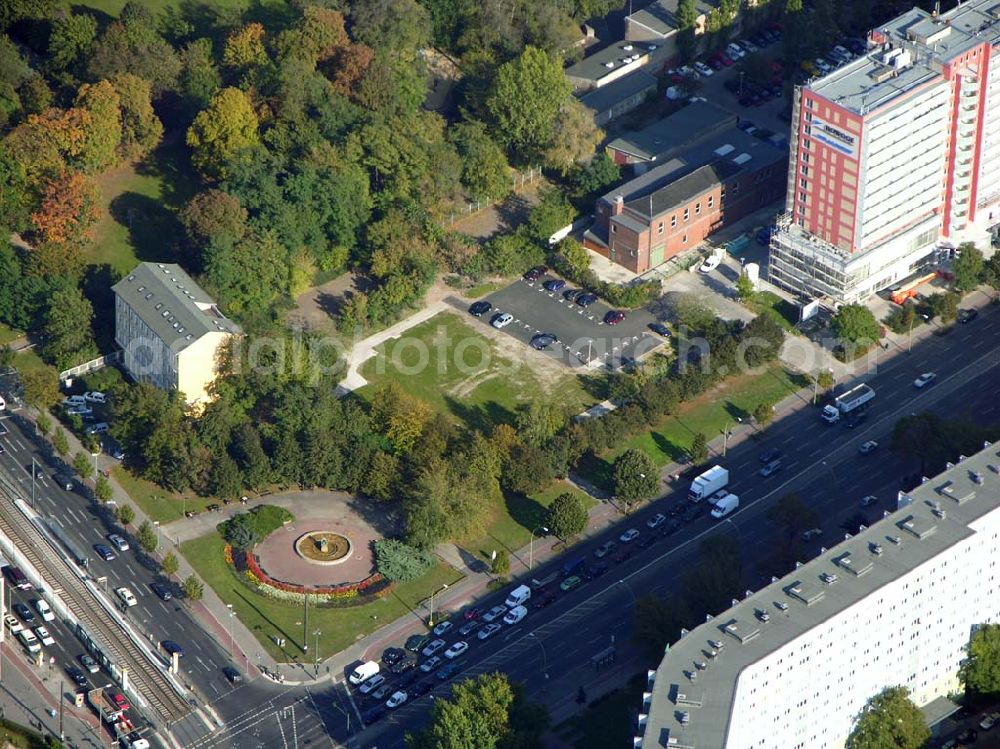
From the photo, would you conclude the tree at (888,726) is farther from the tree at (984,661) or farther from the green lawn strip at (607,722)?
the green lawn strip at (607,722)

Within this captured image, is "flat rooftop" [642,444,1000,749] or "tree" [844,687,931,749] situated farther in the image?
"tree" [844,687,931,749]

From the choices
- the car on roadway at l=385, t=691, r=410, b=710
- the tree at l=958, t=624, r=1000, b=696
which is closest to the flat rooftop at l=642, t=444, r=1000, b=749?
the tree at l=958, t=624, r=1000, b=696

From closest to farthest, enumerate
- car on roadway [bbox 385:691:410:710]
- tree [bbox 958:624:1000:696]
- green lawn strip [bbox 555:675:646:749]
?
1. green lawn strip [bbox 555:675:646:749]
2. tree [bbox 958:624:1000:696]
3. car on roadway [bbox 385:691:410:710]

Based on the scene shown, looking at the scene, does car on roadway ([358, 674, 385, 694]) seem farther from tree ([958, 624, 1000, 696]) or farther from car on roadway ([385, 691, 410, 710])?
tree ([958, 624, 1000, 696])

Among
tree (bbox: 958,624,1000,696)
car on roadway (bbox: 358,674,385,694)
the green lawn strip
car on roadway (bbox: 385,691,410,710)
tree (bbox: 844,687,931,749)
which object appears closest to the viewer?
tree (bbox: 844,687,931,749)

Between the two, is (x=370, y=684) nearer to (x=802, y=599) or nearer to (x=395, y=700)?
(x=395, y=700)

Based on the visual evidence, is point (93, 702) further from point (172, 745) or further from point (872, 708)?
point (872, 708)

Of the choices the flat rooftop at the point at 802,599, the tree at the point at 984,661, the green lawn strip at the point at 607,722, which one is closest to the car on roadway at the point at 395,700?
the green lawn strip at the point at 607,722
